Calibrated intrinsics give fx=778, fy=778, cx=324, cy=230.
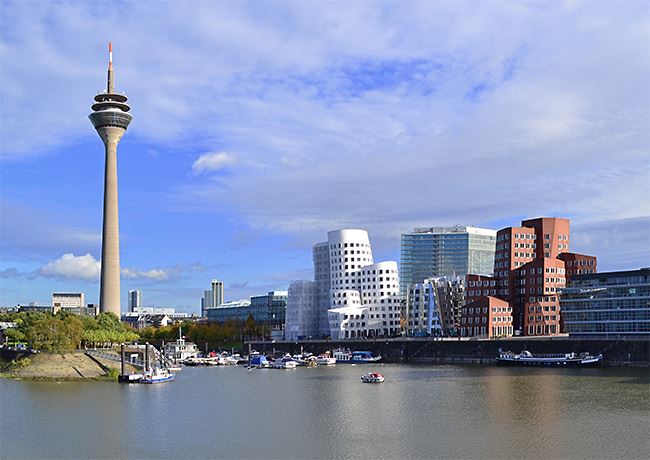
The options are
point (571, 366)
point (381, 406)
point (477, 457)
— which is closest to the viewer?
point (477, 457)

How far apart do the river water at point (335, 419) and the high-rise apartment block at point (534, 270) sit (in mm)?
60340

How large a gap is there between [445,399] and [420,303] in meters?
113

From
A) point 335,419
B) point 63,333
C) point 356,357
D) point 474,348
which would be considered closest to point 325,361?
point 356,357

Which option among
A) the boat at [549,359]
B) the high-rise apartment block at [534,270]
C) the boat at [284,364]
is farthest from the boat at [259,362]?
the high-rise apartment block at [534,270]

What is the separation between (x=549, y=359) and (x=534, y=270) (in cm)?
4133

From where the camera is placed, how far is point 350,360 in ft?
503

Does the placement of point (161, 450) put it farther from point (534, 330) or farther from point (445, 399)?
point (534, 330)

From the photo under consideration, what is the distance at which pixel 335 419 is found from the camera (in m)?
65.0

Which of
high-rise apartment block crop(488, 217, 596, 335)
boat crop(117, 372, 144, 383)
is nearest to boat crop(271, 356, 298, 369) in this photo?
boat crop(117, 372, 144, 383)

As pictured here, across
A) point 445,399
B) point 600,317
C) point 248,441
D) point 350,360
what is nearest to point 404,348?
point 350,360

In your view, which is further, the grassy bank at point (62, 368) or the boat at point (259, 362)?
the boat at point (259, 362)

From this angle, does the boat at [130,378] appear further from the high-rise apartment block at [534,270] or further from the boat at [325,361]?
the high-rise apartment block at [534,270]

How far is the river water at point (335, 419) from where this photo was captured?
51.3 m

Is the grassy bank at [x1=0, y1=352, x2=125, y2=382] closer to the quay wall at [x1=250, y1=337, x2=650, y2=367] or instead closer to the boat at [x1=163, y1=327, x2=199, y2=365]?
the boat at [x1=163, y1=327, x2=199, y2=365]
